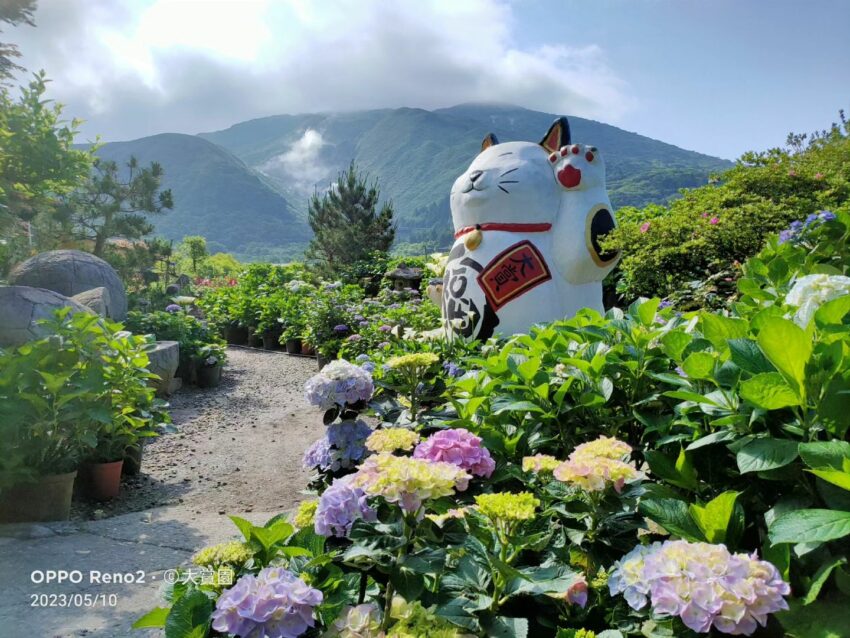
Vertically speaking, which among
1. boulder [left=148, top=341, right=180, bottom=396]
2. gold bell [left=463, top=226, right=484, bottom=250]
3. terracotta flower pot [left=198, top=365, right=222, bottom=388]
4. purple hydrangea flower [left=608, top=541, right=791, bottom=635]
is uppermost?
gold bell [left=463, top=226, right=484, bottom=250]

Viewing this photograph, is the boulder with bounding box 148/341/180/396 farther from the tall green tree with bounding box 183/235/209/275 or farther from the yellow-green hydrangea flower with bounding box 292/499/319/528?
the tall green tree with bounding box 183/235/209/275

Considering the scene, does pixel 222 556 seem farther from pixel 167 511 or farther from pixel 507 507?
pixel 167 511

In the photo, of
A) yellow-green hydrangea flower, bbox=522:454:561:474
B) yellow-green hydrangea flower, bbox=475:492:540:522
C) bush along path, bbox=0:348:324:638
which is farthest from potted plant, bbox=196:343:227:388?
yellow-green hydrangea flower, bbox=475:492:540:522

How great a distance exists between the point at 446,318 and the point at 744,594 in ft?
14.4

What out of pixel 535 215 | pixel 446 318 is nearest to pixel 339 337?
pixel 446 318

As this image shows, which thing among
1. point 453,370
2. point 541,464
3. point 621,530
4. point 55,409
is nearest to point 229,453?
point 55,409

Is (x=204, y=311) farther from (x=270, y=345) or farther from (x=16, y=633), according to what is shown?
(x=16, y=633)

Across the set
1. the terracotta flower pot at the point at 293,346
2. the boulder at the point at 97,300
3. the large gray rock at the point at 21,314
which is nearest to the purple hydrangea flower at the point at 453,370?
the large gray rock at the point at 21,314

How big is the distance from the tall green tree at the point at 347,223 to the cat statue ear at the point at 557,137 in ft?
39.7

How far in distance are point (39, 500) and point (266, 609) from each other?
299cm

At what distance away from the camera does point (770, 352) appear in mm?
1021

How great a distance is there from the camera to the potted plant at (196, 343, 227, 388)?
7270 mm

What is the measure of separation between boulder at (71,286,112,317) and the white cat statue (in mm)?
4233

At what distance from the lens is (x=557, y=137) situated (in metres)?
5.21
